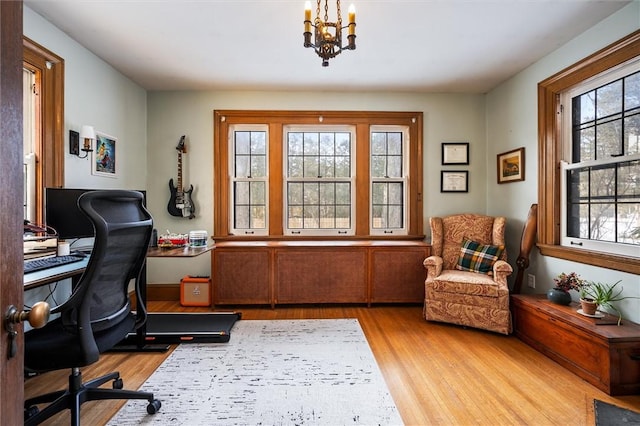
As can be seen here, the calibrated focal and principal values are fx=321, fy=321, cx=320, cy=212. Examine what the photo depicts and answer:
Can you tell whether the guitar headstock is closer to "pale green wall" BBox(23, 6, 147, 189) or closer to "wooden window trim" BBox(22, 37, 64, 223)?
"pale green wall" BBox(23, 6, 147, 189)

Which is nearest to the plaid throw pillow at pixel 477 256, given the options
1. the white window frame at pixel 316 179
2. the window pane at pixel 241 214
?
the white window frame at pixel 316 179

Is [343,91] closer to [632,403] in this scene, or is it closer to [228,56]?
[228,56]

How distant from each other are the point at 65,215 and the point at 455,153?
411cm

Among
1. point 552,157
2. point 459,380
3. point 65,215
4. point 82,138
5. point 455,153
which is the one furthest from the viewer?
point 455,153

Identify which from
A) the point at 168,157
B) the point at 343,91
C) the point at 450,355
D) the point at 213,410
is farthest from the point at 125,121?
the point at 450,355

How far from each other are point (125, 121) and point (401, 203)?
3.41 metres

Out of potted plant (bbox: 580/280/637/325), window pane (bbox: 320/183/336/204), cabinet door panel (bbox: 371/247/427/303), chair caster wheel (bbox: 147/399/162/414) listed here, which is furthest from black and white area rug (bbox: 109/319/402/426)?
window pane (bbox: 320/183/336/204)

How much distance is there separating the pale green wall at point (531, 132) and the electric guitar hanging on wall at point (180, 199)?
3.75 m

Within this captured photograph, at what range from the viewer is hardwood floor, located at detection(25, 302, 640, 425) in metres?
1.79

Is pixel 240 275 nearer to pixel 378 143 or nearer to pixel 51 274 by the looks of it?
pixel 51 274

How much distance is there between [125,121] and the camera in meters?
3.60

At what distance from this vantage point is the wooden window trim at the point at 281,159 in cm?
399

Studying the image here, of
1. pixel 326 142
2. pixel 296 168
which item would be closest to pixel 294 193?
pixel 296 168

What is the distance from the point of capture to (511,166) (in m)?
3.62
